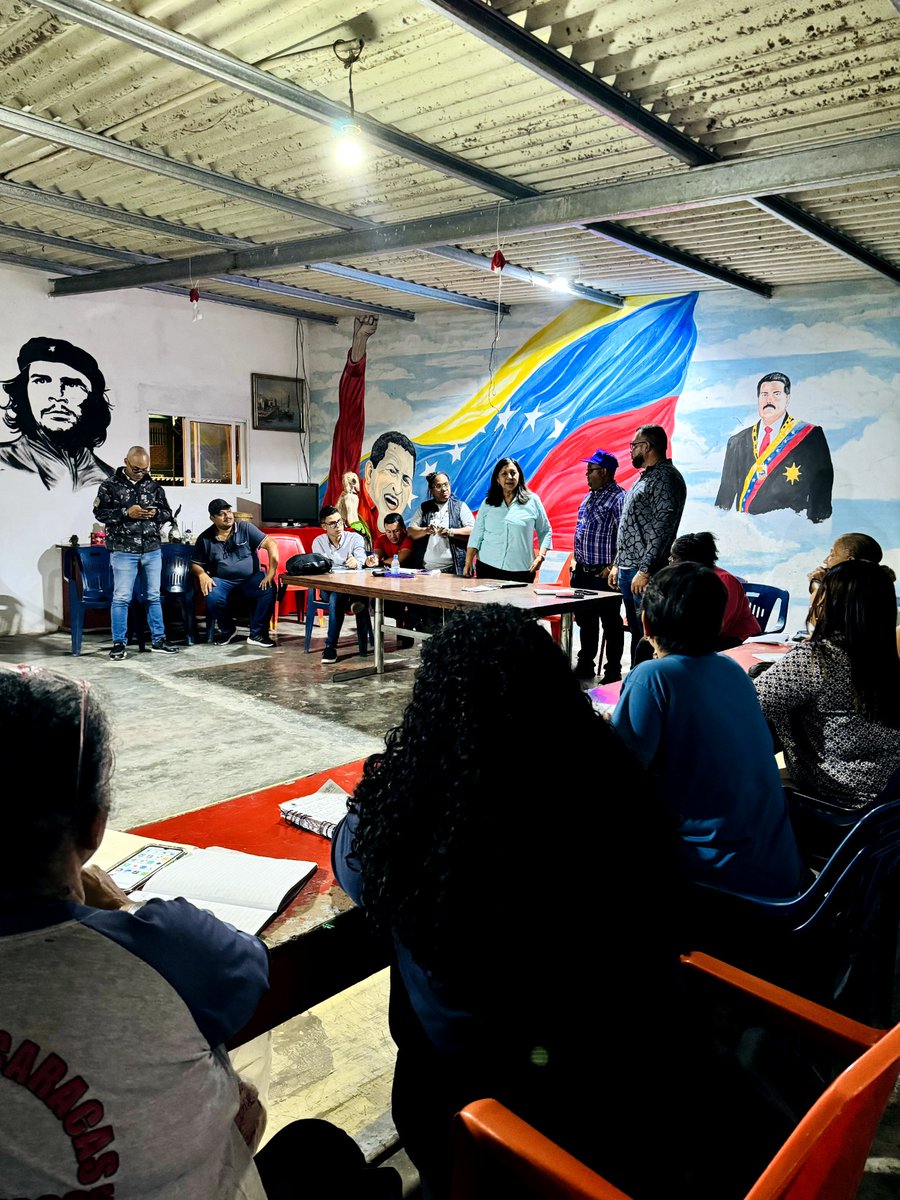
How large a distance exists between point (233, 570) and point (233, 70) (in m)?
4.72

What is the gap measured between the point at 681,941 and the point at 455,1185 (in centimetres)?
42

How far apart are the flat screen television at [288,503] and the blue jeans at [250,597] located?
65.0 inches

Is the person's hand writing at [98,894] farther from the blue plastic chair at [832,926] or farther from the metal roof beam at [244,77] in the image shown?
the metal roof beam at [244,77]

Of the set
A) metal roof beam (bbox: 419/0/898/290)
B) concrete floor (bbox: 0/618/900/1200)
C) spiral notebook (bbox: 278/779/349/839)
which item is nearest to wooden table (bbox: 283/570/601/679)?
concrete floor (bbox: 0/618/900/1200)

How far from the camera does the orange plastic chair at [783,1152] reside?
2.80ft

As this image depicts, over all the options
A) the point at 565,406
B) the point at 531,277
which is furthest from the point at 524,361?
the point at 531,277

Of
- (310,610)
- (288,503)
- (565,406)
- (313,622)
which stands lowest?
(313,622)

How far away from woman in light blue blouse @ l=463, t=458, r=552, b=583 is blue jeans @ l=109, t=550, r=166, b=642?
9.09 feet

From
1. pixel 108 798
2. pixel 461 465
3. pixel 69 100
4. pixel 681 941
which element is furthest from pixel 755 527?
pixel 108 798

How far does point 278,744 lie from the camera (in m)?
4.95

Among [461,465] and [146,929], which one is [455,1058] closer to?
[146,929]

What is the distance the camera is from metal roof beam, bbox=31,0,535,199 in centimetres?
323

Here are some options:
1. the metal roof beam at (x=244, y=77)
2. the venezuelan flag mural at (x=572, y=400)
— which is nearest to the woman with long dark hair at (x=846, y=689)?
the metal roof beam at (x=244, y=77)

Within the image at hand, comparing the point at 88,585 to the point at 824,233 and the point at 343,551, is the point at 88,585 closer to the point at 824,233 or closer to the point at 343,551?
the point at 343,551
